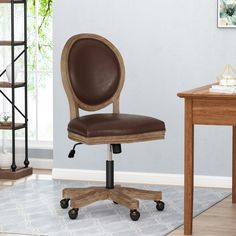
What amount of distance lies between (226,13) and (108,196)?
1627 millimetres

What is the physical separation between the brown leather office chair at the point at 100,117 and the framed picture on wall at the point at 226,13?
817 millimetres

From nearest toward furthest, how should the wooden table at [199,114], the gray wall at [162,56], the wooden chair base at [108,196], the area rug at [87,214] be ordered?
the wooden table at [199,114] → the area rug at [87,214] → the wooden chair base at [108,196] → the gray wall at [162,56]

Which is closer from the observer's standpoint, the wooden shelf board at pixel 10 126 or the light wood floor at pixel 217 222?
the light wood floor at pixel 217 222

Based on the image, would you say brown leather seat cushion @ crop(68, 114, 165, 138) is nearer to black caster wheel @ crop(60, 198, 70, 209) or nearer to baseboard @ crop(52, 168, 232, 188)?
black caster wheel @ crop(60, 198, 70, 209)

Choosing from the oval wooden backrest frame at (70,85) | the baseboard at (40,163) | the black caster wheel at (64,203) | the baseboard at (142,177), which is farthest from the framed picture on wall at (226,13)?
the baseboard at (40,163)

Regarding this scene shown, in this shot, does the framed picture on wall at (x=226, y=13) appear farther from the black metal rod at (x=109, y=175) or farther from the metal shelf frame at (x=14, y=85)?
the metal shelf frame at (x=14, y=85)

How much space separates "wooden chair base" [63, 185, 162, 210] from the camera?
512 cm

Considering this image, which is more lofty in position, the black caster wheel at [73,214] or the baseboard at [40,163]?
the baseboard at [40,163]

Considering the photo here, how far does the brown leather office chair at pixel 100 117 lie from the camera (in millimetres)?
5047

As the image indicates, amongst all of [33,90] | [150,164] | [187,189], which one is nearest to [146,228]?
[187,189]

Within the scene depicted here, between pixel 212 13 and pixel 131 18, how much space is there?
0.60 m

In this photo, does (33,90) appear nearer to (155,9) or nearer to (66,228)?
(155,9)

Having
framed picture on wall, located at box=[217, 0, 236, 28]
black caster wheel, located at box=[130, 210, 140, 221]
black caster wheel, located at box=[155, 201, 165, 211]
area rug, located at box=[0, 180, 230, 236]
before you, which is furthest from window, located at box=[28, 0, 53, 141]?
black caster wheel, located at box=[130, 210, 140, 221]

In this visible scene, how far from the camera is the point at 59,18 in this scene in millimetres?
6285
